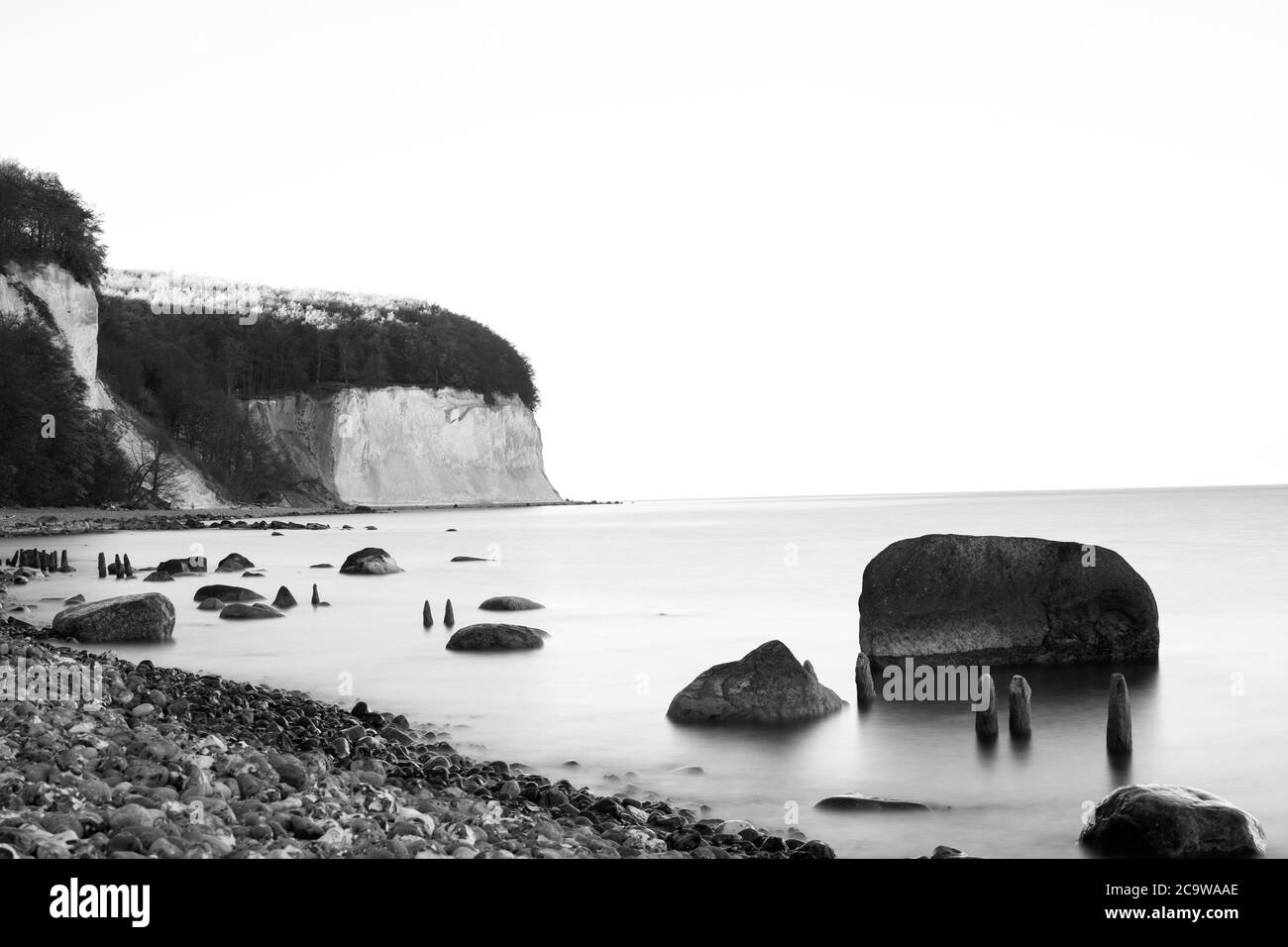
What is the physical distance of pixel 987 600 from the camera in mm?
17281

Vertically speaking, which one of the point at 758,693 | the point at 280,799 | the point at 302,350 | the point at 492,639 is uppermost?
the point at 302,350

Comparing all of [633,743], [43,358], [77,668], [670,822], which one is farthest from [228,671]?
[43,358]

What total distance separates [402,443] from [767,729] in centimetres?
11191

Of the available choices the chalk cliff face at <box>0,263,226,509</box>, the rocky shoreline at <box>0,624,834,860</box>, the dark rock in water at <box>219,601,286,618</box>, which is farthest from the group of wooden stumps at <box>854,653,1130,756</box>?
the chalk cliff face at <box>0,263,226,509</box>

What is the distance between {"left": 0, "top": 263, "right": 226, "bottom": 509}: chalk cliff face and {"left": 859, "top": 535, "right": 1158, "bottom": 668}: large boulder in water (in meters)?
63.1

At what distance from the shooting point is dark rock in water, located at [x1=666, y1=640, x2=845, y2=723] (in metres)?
14.1

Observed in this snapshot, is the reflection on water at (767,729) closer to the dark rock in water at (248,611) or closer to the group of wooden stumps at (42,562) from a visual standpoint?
the dark rock in water at (248,611)

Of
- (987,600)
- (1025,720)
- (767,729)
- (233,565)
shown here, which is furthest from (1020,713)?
(233,565)

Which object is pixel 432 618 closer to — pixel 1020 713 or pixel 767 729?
pixel 767 729

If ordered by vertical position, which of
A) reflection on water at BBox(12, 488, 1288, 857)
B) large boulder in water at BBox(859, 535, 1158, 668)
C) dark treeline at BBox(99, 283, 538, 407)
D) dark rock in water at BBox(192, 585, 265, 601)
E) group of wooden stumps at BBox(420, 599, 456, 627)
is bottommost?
reflection on water at BBox(12, 488, 1288, 857)

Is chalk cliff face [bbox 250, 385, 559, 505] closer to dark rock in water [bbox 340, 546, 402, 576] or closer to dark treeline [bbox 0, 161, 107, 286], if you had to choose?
dark treeline [bbox 0, 161, 107, 286]

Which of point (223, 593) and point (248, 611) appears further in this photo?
point (223, 593)

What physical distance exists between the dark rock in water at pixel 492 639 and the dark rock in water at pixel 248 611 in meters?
6.28
